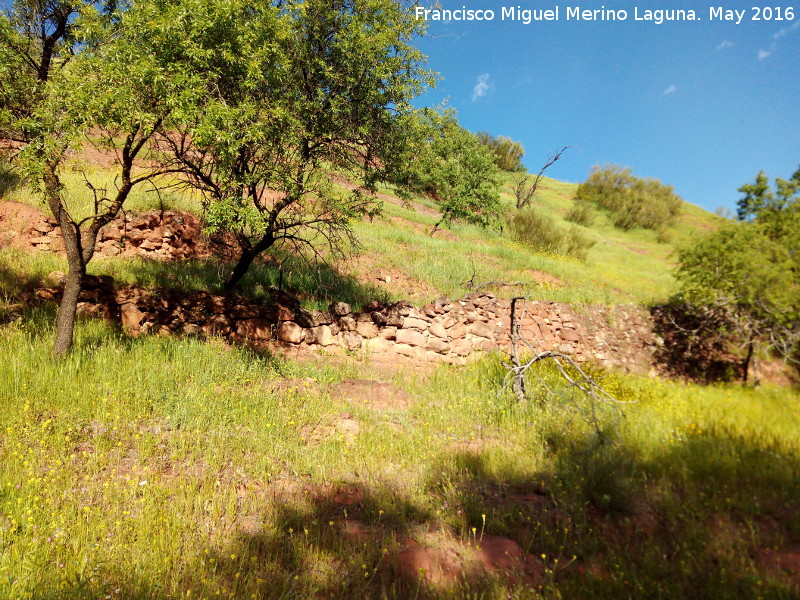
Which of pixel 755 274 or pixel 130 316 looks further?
pixel 755 274

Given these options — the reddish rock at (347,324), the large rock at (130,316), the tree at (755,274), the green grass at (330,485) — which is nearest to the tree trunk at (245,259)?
the large rock at (130,316)

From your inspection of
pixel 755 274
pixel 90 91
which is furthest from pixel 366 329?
pixel 755 274

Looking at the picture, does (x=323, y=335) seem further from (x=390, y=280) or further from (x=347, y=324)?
(x=390, y=280)

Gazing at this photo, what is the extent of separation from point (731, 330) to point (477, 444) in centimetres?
956

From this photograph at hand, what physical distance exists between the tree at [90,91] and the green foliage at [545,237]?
21.6 m

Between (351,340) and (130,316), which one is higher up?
(130,316)

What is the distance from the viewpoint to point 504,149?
49.6 metres

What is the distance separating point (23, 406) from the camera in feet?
14.9

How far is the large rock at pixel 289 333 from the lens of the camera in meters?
8.94

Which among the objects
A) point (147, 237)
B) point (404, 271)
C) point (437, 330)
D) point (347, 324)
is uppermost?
point (147, 237)

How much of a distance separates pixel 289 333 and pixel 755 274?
11437 millimetres

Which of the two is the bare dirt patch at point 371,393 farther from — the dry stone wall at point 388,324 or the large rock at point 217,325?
the large rock at point 217,325

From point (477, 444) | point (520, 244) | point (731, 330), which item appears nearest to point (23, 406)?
point (477, 444)

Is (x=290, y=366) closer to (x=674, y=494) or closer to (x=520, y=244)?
(x=674, y=494)
